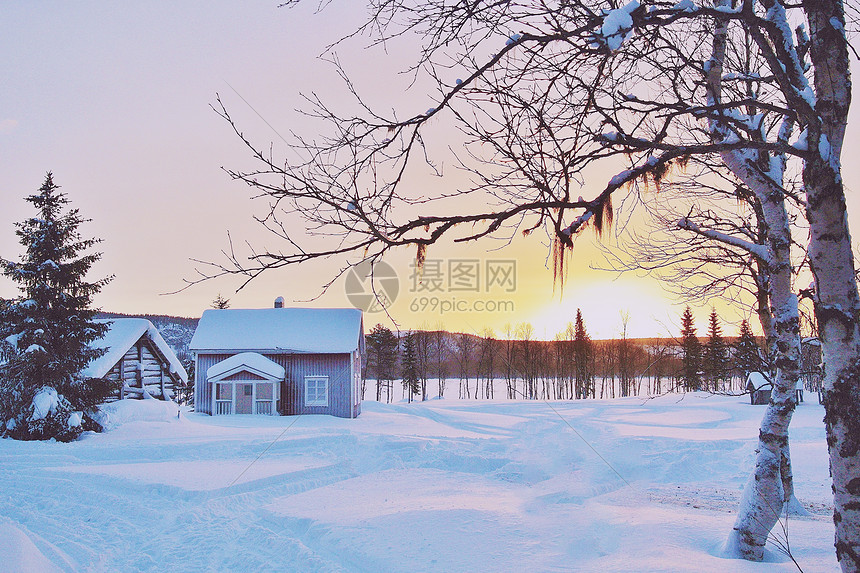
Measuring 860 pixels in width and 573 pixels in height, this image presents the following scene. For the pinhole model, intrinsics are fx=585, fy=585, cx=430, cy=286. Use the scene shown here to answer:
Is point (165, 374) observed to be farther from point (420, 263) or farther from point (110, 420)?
point (420, 263)

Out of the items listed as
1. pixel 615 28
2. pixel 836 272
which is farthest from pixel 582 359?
pixel 615 28

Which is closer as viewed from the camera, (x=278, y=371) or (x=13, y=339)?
(x=13, y=339)

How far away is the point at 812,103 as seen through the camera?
414 centimetres

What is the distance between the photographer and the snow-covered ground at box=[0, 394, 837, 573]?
665 cm

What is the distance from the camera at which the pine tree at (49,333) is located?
18625 mm

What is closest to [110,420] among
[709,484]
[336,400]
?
[336,400]

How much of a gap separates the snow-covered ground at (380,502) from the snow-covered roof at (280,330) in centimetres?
833

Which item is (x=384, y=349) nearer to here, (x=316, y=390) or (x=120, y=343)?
(x=316, y=390)

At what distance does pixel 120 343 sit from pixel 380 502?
59.6ft

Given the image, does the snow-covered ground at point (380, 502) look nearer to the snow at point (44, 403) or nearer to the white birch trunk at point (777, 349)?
the white birch trunk at point (777, 349)

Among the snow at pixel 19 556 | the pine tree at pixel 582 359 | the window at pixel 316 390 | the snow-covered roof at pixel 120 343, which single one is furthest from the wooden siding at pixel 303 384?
the pine tree at pixel 582 359

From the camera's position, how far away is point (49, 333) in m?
19.3

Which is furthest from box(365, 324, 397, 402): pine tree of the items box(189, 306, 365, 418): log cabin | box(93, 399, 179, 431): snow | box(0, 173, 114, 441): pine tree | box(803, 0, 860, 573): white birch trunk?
box(803, 0, 860, 573): white birch trunk

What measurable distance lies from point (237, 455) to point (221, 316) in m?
16.9
